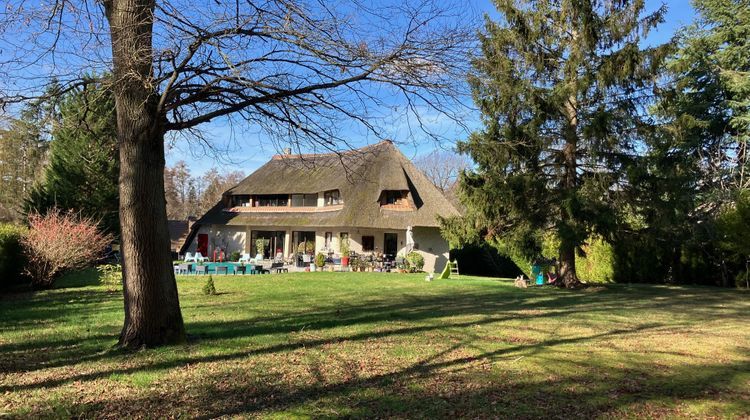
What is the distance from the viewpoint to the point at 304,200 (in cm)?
3578

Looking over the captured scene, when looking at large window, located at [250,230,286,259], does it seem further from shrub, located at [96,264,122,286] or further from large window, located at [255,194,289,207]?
shrub, located at [96,264,122,286]

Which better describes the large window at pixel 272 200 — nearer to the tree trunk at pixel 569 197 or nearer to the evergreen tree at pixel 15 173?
the evergreen tree at pixel 15 173

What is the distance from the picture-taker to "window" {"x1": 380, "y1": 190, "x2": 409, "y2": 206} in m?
32.1

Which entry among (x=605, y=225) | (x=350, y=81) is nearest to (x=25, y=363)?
(x=350, y=81)

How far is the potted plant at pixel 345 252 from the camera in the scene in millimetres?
29703

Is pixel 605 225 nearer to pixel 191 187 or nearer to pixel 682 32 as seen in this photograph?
pixel 682 32

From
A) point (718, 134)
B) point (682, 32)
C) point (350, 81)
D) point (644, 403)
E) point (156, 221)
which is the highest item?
point (682, 32)

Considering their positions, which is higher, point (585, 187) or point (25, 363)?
point (585, 187)

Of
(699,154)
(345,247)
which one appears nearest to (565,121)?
(699,154)

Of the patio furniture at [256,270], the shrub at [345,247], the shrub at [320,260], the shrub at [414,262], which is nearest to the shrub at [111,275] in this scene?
the patio furniture at [256,270]

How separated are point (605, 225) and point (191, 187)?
7001 cm

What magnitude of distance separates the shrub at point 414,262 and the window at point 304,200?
9118 mm

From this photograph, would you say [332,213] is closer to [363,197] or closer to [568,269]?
[363,197]

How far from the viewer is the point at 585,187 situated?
18.0m
